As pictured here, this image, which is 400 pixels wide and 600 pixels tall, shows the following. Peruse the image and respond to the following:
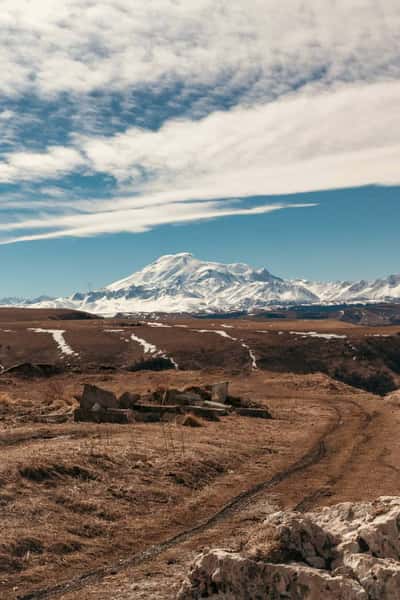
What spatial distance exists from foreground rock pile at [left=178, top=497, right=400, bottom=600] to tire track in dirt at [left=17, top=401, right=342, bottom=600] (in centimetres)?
393

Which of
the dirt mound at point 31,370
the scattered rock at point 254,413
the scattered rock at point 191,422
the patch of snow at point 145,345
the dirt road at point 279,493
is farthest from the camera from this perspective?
the patch of snow at point 145,345

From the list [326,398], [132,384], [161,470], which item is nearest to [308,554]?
[161,470]

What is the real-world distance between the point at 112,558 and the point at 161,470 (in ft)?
22.8

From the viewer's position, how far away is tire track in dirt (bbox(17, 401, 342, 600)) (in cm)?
1051

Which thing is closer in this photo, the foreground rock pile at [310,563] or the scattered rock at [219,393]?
the foreground rock pile at [310,563]

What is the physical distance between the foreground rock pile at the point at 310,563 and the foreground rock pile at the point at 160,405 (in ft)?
71.2

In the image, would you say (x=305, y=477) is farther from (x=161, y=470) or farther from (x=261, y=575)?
(x=261, y=575)

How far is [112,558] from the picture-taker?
1227cm

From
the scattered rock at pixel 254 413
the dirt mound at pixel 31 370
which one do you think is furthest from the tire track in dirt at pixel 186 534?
the dirt mound at pixel 31 370

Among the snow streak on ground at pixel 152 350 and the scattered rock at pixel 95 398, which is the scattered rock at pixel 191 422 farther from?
the snow streak on ground at pixel 152 350

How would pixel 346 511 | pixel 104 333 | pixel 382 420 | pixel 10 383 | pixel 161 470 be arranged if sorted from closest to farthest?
pixel 346 511, pixel 161 470, pixel 382 420, pixel 10 383, pixel 104 333

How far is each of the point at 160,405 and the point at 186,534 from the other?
2171 centimetres

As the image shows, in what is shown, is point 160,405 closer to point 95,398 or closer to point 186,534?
point 95,398

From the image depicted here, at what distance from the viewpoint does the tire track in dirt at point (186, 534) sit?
1051cm
